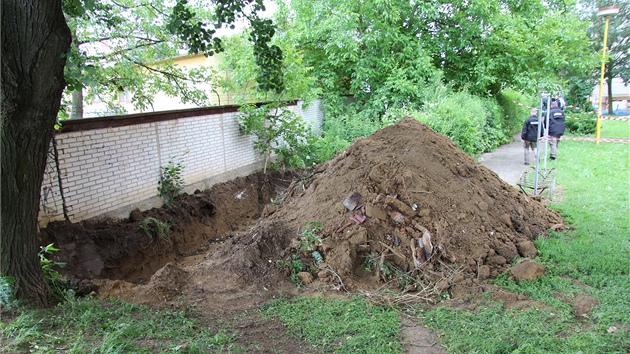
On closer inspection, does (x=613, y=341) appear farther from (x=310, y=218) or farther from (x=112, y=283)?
(x=112, y=283)

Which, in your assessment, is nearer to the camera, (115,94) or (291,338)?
(291,338)

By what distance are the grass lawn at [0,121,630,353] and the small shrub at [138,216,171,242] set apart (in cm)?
295

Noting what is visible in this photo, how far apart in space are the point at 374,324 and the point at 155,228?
15.4 ft

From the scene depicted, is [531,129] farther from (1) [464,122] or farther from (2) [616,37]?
(2) [616,37]

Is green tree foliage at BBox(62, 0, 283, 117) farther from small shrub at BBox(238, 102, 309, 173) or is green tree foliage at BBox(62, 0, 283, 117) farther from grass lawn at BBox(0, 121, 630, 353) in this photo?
grass lawn at BBox(0, 121, 630, 353)

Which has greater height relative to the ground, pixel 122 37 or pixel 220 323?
pixel 122 37

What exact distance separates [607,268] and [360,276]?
3.07 metres

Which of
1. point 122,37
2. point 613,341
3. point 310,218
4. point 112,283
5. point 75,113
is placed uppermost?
point 122,37

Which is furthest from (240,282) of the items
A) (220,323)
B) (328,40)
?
(328,40)

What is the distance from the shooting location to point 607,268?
5176 mm

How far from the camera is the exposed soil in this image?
16.2 ft

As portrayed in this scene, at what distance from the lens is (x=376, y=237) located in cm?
553

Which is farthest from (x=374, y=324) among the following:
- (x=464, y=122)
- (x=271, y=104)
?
(x=464, y=122)

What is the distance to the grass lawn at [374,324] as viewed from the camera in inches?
137
